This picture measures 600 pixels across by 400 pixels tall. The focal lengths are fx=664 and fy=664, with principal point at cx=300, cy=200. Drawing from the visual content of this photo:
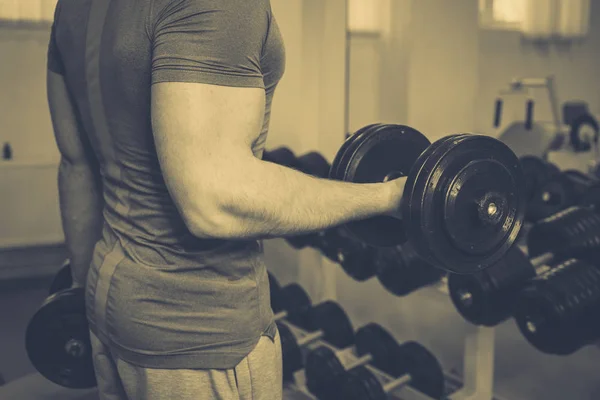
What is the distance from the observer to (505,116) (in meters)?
4.93

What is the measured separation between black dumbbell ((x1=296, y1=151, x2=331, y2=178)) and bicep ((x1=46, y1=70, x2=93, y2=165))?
131 centimetres

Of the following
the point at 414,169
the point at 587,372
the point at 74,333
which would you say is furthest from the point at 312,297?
the point at 414,169

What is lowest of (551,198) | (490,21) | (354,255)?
(354,255)

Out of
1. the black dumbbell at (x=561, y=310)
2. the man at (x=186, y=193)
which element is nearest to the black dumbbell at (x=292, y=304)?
the black dumbbell at (x=561, y=310)

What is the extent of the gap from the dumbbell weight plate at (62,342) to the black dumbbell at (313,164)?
1.20m

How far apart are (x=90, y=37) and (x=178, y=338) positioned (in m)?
0.39

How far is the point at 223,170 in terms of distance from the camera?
724 millimetres

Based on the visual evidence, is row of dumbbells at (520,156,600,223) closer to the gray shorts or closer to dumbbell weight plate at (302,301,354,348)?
dumbbell weight plate at (302,301,354,348)

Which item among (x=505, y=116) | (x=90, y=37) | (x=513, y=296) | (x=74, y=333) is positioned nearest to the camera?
(x=90, y=37)

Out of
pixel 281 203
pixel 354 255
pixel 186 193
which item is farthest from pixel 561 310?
pixel 186 193

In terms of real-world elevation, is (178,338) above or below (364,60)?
below

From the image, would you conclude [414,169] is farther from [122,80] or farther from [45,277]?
[45,277]

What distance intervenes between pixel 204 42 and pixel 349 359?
1646 mm

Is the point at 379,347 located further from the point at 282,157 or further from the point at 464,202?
the point at 464,202
